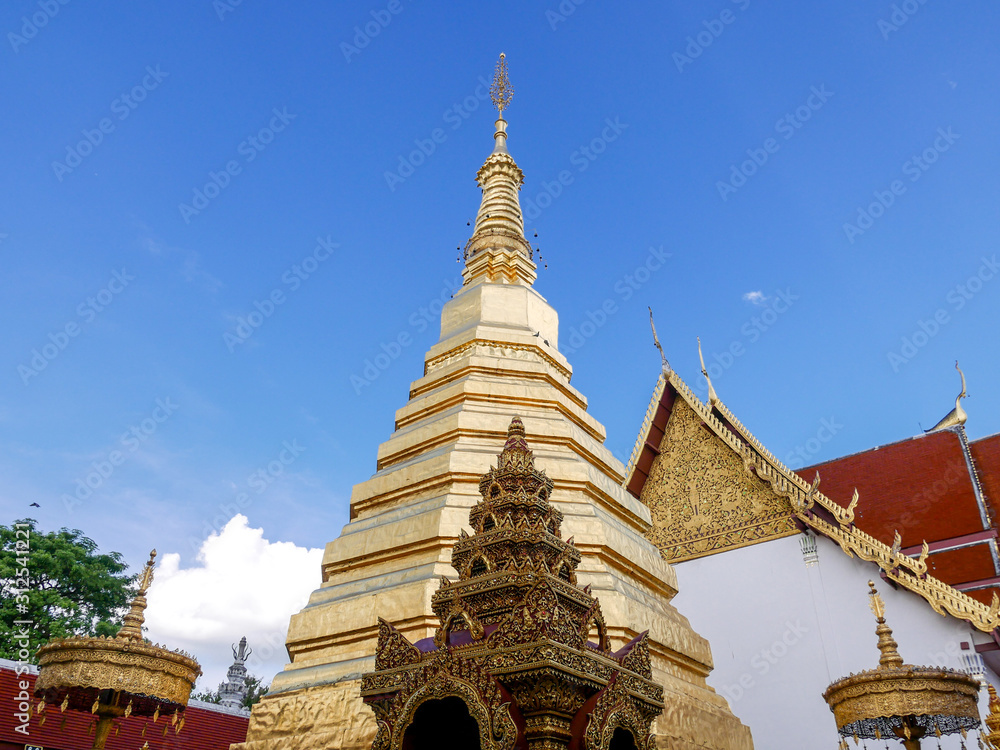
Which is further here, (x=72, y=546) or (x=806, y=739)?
(x=72, y=546)

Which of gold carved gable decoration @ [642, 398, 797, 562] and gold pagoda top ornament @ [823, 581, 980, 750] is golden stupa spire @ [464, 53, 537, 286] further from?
gold pagoda top ornament @ [823, 581, 980, 750]

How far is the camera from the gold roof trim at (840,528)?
634 cm

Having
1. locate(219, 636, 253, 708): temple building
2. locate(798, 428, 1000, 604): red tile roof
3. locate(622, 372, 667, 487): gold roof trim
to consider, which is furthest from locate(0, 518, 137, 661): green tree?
locate(798, 428, 1000, 604): red tile roof

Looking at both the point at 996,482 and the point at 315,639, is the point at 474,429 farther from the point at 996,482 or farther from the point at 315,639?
the point at 996,482

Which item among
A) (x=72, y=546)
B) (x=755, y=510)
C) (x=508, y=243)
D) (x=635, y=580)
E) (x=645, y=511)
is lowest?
(x=635, y=580)

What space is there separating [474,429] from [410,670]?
9.70 feet

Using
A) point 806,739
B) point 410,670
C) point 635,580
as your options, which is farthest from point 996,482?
point 410,670

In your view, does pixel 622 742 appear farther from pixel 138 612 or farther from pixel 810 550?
pixel 810 550

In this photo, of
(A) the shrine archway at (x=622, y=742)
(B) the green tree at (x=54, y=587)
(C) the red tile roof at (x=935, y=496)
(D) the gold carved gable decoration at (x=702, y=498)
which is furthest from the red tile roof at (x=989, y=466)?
(B) the green tree at (x=54, y=587)

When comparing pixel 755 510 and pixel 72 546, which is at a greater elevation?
pixel 72 546

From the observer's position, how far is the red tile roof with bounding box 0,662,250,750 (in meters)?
6.27

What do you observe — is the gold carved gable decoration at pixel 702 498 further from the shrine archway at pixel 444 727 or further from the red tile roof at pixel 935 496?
the shrine archway at pixel 444 727

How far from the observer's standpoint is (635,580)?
5227 mm

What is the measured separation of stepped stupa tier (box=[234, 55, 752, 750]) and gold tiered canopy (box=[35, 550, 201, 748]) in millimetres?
580
